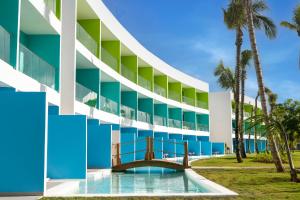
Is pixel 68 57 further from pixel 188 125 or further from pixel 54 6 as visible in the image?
pixel 188 125

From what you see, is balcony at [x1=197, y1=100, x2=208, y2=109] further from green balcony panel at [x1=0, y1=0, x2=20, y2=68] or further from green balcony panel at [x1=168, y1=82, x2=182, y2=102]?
green balcony panel at [x1=0, y1=0, x2=20, y2=68]

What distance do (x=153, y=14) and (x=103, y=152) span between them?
864 centimetres

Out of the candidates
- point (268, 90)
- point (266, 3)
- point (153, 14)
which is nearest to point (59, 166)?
point (153, 14)

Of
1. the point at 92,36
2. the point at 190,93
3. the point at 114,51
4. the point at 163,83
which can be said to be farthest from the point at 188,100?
the point at 92,36

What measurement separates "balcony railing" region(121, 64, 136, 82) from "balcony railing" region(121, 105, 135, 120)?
2.08 m

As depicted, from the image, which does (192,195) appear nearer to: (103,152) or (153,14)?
(103,152)

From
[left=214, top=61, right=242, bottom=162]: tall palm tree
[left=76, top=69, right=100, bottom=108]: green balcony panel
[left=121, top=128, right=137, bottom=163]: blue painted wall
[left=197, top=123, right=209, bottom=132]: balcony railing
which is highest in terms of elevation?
[left=214, top=61, right=242, bottom=162]: tall palm tree

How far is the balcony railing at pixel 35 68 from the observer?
43.7ft

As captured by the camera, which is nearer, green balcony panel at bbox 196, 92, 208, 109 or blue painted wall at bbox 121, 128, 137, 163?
blue painted wall at bbox 121, 128, 137, 163

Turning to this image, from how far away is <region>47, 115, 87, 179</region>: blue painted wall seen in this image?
49.9ft

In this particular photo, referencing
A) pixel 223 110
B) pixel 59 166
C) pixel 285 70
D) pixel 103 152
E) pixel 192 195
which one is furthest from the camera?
pixel 223 110

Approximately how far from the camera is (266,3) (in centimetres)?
2450

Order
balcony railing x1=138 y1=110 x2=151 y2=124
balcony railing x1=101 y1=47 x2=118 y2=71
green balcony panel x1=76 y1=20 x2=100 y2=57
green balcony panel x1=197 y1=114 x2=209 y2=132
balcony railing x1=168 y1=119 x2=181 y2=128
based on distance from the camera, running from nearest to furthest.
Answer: green balcony panel x1=76 y1=20 x2=100 y2=57 < balcony railing x1=101 y1=47 x2=118 y2=71 < balcony railing x1=138 y1=110 x2=151 y2=124 < balcony railing x1=168 y1=119 x2=181 y2=128 < green balcony panel x1=197 y1=114 x2=209 y2=132

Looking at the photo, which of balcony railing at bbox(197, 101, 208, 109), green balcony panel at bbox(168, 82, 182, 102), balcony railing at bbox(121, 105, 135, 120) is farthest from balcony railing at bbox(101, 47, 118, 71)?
balcony railing at bbox(197, 101, 208, 109)
